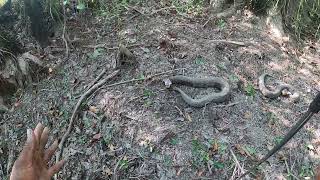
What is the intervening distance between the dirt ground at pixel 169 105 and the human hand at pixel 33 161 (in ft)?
4.59

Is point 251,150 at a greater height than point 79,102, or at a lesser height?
lesser

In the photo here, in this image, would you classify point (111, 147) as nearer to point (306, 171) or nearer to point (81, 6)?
point (306, 171)

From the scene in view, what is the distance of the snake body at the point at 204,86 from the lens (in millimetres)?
3475

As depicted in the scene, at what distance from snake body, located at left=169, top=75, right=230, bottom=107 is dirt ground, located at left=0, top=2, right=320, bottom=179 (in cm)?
6

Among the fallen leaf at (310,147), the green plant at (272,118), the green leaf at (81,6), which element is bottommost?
the fallen leaf at (310,147)

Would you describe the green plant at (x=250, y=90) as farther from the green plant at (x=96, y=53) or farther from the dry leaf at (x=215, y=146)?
the green plant at (x=96, y=53)

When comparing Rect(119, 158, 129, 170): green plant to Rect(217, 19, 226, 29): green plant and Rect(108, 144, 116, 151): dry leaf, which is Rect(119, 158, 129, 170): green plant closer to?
Rect(108, 144, 116, 151): dry leaf

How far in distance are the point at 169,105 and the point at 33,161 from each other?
77.2 inches

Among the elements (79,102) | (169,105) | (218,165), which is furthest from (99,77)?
(218,165)

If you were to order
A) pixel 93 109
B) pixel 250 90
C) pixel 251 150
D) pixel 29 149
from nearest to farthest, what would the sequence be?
pixel 29 149, pixel 251 150, pixel 93 109, pixel 250 90

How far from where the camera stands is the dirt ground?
10.4 feet

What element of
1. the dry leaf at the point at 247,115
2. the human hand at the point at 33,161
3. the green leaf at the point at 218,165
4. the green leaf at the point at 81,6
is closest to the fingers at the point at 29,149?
the human hand at the point at 33,161

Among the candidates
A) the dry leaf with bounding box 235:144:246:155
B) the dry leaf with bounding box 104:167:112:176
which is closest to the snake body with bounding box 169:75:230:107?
the dry leaf with bounding box 235:144:246:155

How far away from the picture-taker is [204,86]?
3.67 m
